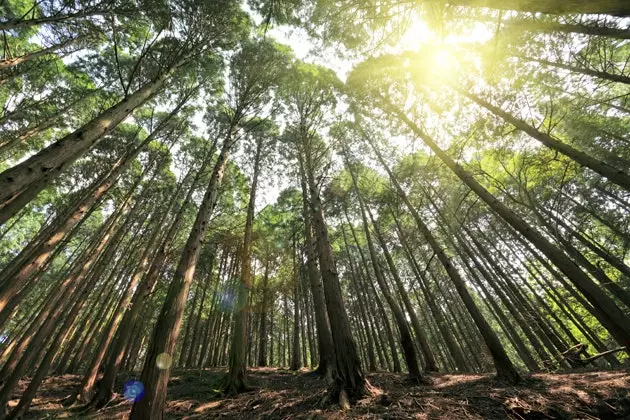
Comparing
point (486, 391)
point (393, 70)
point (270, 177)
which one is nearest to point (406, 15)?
point (393, 70)

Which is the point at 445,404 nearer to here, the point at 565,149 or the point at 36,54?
the point at 565,149

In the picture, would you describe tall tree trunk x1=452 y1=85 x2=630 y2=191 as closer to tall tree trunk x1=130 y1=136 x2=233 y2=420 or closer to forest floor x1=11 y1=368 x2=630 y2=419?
forest floor x1=11 y1=368 x2=630 y2=419

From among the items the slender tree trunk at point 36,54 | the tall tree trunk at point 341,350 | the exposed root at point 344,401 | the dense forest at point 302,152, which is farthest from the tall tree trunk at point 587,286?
the slender tree trunk at point 36,54

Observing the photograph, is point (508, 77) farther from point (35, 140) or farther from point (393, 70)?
point (35, 140)

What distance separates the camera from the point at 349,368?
16.1 feet

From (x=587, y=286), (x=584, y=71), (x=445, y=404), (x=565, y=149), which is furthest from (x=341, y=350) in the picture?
(x=584, y=71)

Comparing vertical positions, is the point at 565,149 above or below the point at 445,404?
above

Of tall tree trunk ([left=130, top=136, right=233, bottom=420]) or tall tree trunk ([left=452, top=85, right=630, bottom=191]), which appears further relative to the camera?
tall tree trunk ([left=452, top=85, right=630, bottom=191])

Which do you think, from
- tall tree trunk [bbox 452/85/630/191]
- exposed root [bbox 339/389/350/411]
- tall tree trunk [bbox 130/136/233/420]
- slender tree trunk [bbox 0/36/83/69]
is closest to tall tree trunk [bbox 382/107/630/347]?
tall tree trunk [bbox 452/85/630/191]

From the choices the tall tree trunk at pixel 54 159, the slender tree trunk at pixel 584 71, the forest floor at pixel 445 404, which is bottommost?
the forest floor at pixel 445 404

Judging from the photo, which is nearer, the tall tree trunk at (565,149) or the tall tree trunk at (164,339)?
the tall tree trunk at (164,339)

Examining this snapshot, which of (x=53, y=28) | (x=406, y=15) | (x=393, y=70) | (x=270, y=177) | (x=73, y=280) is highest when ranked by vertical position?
(x=53, y=28)

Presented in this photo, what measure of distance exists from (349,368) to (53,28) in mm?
14285

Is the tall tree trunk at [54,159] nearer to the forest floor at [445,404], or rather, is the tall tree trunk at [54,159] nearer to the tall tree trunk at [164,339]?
the tall tree trunk at [164,339]
